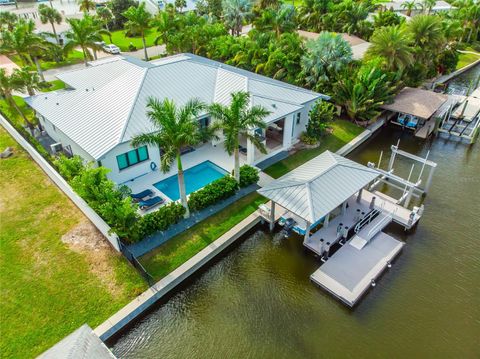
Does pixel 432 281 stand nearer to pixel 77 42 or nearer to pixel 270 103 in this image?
pixel 270 103

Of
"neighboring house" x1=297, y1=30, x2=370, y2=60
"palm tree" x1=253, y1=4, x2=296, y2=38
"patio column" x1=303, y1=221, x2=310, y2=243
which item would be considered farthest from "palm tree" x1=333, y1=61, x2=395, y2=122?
"patio column" x1=303, y1=221, x2=310, y2=243

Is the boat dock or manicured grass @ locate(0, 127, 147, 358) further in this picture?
the boat dock

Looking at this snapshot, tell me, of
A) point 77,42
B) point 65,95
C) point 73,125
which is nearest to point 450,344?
point 73,125

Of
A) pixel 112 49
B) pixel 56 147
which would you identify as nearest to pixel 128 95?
pixel 56 147

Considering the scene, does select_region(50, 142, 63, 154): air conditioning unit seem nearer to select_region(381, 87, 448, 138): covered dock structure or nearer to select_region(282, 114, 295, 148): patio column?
select_region(282, 114, 295, 148): patio column

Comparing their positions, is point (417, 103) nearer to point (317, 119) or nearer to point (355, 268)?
point (317, 119)
